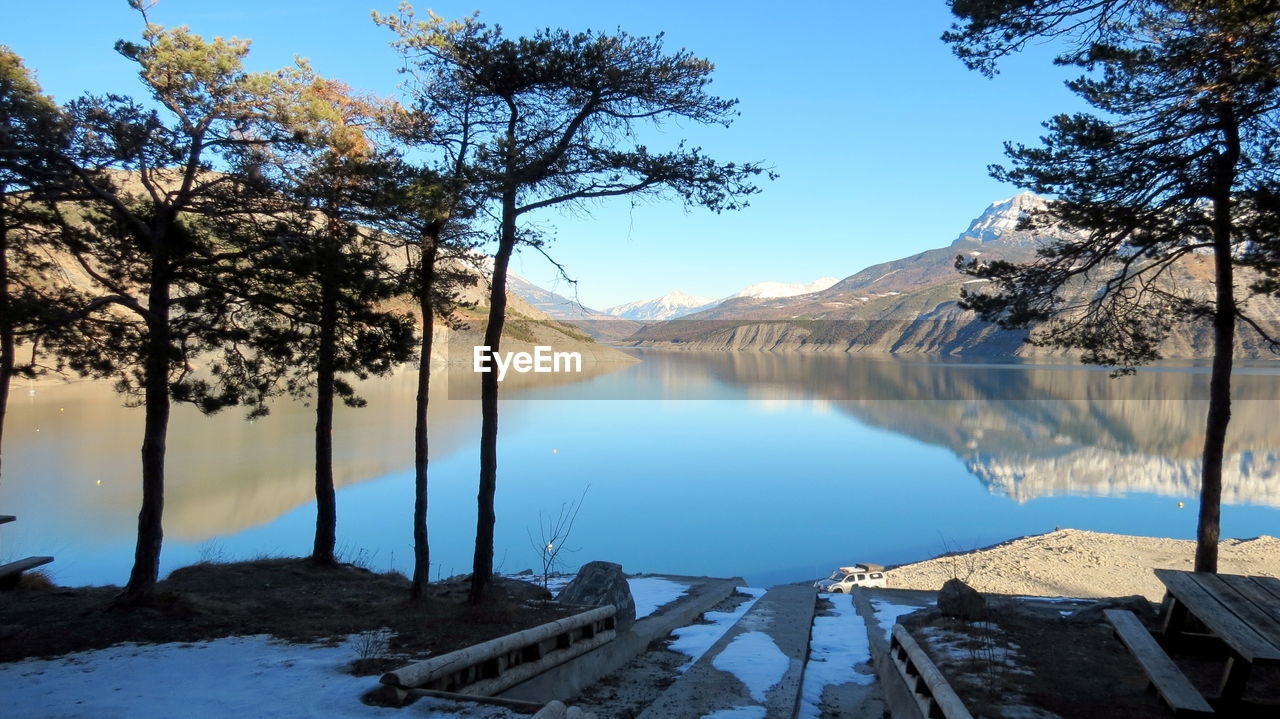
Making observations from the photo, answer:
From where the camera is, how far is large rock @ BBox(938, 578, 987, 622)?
6086mm

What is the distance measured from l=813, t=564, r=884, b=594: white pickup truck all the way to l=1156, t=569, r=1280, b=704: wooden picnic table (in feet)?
36.9

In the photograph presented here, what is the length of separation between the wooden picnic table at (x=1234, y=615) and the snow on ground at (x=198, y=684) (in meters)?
3.30

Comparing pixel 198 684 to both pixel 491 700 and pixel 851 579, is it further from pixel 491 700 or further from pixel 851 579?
pixel 851 579

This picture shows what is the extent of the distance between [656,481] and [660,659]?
80.2 feet

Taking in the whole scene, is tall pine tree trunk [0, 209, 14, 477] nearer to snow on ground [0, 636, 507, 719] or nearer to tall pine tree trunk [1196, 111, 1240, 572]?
snow on ground [0, 636, 507, 719]

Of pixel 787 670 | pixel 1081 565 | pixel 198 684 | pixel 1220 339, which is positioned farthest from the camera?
pixel 1081 565

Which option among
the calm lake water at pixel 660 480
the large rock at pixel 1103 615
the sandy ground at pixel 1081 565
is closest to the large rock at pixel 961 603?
the large rock at pixel 1103 615

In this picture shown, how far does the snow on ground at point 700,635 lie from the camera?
22.6 feet

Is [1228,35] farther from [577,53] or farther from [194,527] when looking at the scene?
[194,527]

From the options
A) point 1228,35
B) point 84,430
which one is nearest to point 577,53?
point 1228,35

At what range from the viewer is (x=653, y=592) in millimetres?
10234

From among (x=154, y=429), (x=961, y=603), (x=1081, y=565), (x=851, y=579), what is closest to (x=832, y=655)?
(x=961, y=603)

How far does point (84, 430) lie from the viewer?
36344mm

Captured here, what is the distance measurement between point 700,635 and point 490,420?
288cm
